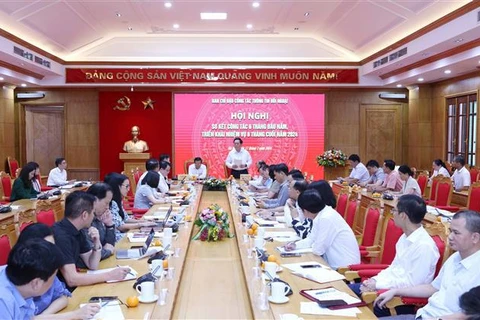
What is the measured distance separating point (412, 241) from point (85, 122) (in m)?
10.5

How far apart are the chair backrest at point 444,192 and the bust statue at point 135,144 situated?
23.2ft

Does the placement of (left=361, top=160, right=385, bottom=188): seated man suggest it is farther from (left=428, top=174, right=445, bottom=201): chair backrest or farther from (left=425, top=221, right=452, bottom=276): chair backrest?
(left=425, top=221, right=452, bottom=276): chair backrest

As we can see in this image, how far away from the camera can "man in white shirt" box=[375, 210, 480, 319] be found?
2.30 meters

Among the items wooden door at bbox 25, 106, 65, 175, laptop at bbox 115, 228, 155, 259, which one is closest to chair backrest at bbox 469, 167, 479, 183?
laptop at bbox 115, 228, 155, 259

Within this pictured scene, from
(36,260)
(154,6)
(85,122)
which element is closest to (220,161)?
(85,122)

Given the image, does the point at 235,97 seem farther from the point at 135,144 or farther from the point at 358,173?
the point at 358,173

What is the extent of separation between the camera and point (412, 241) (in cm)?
274

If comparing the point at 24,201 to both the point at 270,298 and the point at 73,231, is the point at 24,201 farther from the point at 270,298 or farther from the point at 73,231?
the point at 270,298

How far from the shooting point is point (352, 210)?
187 inches

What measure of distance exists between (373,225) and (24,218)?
2726mm

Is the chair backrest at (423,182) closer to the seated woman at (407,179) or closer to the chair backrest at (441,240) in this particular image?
the seated woman at (407,179)

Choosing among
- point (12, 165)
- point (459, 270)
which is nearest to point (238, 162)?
point (12, 165)

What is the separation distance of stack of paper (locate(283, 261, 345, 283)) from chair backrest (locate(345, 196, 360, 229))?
1788 mm

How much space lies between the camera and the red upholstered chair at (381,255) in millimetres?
3031
